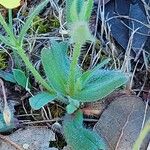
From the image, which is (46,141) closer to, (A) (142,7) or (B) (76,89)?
(B) (76,89)

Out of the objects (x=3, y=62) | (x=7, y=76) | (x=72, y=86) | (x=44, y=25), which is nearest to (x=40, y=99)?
(x=72, y=86)

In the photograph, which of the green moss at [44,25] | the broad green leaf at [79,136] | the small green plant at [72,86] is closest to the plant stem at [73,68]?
the small green plant at [72,86]

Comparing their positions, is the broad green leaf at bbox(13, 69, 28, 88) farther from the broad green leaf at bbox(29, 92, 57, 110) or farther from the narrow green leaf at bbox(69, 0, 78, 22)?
the narrow green leaf at bbox(69, 0, 78, 22)

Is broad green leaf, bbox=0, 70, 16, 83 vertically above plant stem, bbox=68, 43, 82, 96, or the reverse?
plant stem, bbox=68, 43, 82, 96

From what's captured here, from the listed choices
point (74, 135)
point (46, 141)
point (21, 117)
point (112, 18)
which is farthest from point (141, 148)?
point (112, 18)

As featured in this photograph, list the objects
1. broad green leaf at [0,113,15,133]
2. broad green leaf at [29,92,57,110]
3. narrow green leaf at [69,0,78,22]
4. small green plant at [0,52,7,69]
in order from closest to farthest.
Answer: narrow green leaf at [69,0,78,22] → broad green leaf at [29,92,57,110] → broad green leaf at [0,113,15,133] → small green plant at [0,52,7,69]

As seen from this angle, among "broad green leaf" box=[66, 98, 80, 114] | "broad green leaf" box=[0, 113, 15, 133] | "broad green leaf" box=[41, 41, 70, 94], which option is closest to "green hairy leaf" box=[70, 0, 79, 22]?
"broad green leaf" box=[41, 41, 70, 94]

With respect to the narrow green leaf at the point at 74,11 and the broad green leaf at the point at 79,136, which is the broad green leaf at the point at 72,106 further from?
the narrow green leaf at the point at 74,11
